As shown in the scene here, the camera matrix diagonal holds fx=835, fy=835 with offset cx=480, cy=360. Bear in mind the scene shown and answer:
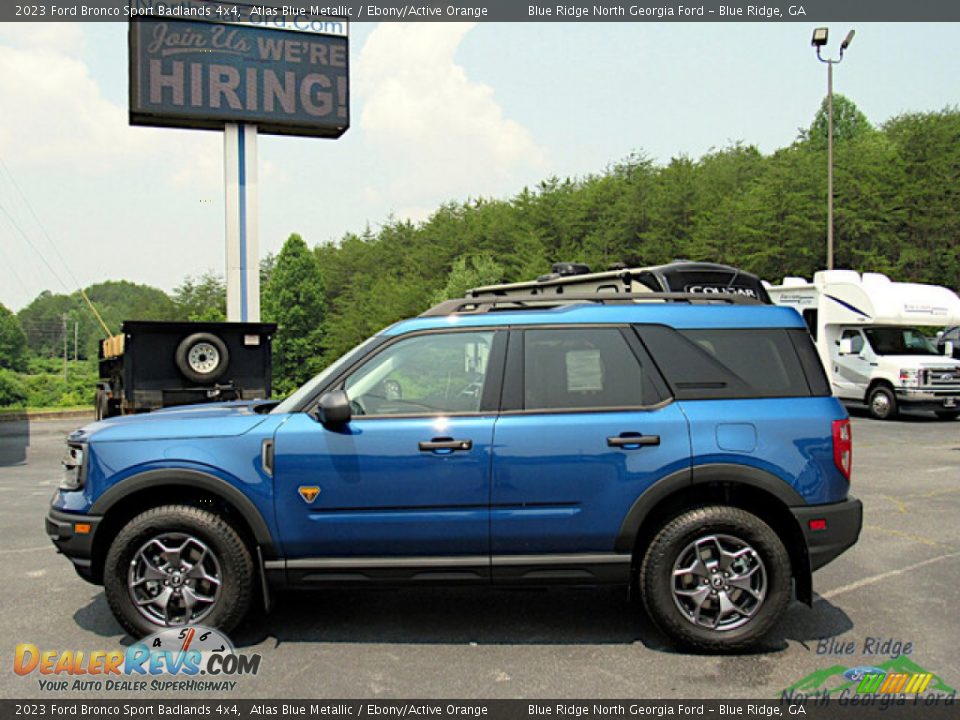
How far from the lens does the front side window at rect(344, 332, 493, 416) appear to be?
4.59 metres

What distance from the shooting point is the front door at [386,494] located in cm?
441

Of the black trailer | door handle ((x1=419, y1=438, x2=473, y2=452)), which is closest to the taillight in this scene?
door handle ((x1=419, y1=438, x2=473, y2=452))

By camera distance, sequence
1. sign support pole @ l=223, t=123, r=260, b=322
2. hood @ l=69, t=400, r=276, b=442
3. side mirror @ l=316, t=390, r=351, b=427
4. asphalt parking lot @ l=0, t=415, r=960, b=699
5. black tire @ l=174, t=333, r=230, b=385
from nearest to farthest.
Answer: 1. asphalt parking lot @ l=0, t=415, r=960, b=699
2. side mirror @ l=316, t=390, r=351, b=427
3. hood @ l=69, t=400, r=276, b=442
4. black tire @ l=174, t=333, r=230, b=385
5. sign support pole @ l=223, t=123, r=260, b=322

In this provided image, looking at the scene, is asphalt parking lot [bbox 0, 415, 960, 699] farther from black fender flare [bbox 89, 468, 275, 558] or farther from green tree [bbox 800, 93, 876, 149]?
green tree [bbox 800, 93, 876, 149]

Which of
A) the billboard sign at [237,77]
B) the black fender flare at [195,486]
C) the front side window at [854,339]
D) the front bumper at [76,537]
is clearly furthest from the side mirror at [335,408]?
the billboard sign at [237,77]

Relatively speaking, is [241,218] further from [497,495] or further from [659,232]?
[659,232]

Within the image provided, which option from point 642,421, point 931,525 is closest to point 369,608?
point 642,421

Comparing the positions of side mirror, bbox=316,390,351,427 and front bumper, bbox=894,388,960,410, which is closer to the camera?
side mirror, bbox=316,390,351,427

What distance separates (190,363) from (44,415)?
12.7m

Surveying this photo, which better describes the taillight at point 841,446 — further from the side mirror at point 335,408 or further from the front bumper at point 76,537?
the front bumper at point 76,537

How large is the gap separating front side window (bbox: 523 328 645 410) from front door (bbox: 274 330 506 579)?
0.34 metres

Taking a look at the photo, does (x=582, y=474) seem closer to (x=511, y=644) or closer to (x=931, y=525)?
(x=511, y=644)

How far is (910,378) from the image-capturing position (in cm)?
1756

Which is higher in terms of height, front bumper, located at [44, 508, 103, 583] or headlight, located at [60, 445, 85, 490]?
headlight, located at [60, 445, 85, 490]
